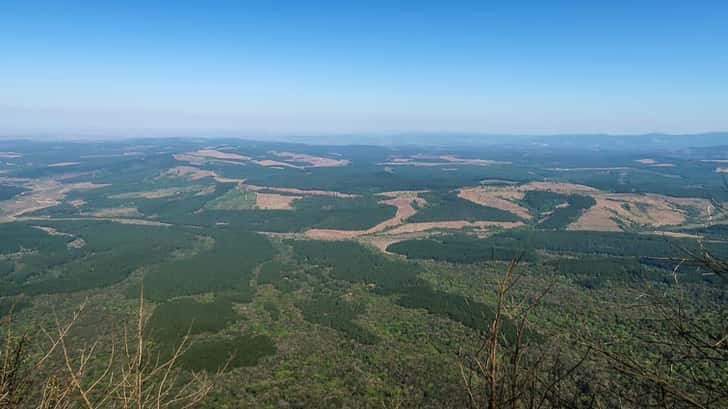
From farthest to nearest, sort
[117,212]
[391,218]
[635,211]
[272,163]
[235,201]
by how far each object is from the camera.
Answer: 1. [272,163]
2. [235,201]
3. [117,212]
4. [635,211]
5. [391,218]

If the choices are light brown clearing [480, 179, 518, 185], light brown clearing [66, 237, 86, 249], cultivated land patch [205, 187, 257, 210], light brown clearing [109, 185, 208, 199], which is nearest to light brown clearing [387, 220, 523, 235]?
light brown clearing [480, 179, 518, 185]

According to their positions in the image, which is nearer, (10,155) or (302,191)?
(302,191)

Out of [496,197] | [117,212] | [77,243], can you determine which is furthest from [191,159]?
[496,197]

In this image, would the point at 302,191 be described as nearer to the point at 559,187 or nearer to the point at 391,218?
the point at 391,218

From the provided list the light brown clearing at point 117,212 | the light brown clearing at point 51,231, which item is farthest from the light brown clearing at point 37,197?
the light brown clearing at point 51,231

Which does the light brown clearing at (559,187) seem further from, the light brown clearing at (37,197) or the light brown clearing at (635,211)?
the light brown clearing at (37,197)

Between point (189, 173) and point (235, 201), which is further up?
point (189, 173)

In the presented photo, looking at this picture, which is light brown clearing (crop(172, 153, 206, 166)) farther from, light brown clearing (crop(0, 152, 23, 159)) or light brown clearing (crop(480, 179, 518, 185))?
light brown clearing (crop(480, 179, 518, 185))
